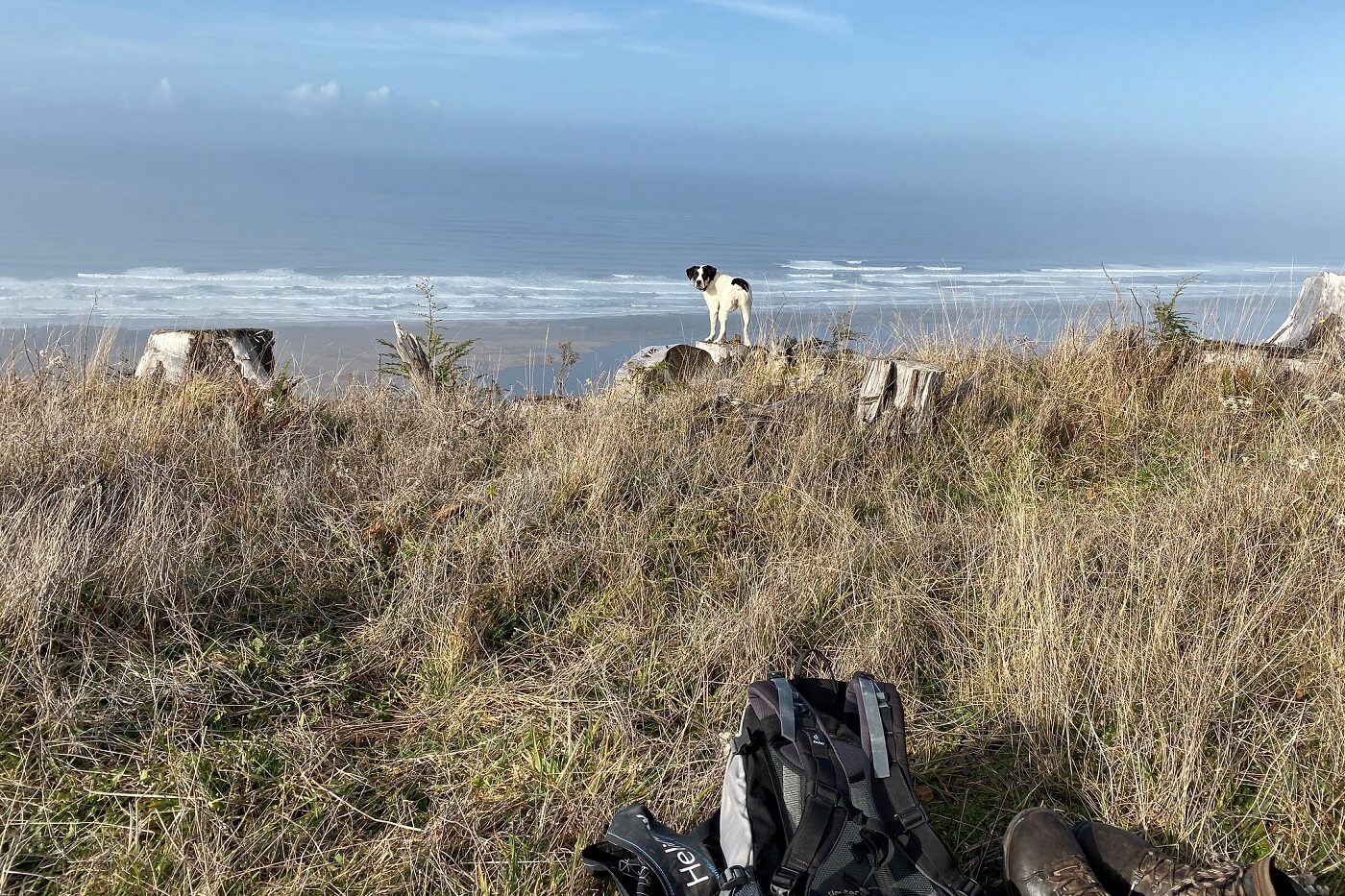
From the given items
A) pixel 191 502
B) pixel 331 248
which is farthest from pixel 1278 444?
pixel 331 248

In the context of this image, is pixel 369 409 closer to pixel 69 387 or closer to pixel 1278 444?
pixel 69 387

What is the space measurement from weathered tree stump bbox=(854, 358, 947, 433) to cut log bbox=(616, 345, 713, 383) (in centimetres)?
136

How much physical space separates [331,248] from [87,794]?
23.3 m

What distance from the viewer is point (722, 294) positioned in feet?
23.4

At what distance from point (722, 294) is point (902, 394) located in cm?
228

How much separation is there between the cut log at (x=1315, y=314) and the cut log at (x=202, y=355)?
6524 mm

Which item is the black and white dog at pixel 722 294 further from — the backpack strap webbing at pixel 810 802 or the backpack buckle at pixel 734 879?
the backpack buckle at pixel 734 879

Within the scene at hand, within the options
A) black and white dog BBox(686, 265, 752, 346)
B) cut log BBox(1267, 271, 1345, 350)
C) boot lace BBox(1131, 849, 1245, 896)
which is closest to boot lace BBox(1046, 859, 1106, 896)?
→ boot lace BBox(1131, 849, 1245, 896)

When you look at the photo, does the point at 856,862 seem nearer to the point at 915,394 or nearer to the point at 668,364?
the point at 915,394

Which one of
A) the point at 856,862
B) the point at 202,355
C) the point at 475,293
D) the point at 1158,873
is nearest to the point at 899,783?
the point at 856,862

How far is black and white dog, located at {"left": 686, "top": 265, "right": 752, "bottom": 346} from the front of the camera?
7.02 metres

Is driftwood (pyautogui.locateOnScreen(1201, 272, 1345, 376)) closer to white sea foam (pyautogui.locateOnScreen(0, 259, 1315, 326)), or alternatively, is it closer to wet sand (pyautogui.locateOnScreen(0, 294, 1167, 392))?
wet sand (pyautogui.locateOnScreen(0, 294, 1167, 392))

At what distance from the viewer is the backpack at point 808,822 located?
7.47ft

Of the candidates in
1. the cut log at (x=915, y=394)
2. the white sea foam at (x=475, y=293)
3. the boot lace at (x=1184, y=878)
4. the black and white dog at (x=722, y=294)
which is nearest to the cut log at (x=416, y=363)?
the black and white dog at (x=722, y=294)
